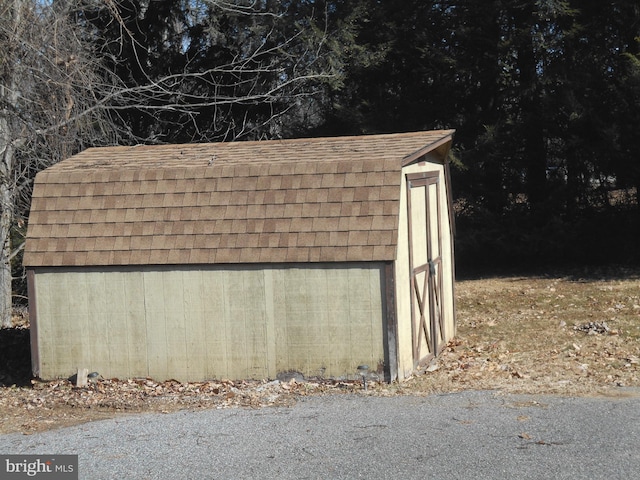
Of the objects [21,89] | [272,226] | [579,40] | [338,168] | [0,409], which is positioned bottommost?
[0,409]

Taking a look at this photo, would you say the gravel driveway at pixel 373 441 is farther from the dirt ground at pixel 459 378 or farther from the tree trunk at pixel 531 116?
the tree trunk at pixel 531 116

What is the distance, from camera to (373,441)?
6.70 metres

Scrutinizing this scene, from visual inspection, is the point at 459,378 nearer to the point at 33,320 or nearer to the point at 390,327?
the point at 390,327

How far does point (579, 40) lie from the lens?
18875 mm

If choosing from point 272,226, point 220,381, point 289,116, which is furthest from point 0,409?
point 289,116

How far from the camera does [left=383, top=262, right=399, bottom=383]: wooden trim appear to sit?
8.69 m

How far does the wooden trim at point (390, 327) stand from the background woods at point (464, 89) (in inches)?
375

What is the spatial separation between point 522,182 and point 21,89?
11489 mm

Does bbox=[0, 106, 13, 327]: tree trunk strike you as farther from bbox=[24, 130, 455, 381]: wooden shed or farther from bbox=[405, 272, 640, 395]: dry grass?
bbox=[405, 272, 640, 395]: dry grass

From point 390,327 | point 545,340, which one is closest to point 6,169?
point 390,327

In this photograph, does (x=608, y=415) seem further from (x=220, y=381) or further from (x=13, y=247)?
(x=13, y=247)

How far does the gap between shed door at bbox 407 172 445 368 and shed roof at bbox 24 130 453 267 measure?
55 cm

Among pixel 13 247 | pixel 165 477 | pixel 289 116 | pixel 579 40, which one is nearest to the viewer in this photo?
pixel 165 477

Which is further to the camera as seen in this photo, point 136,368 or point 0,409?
point 136,368
